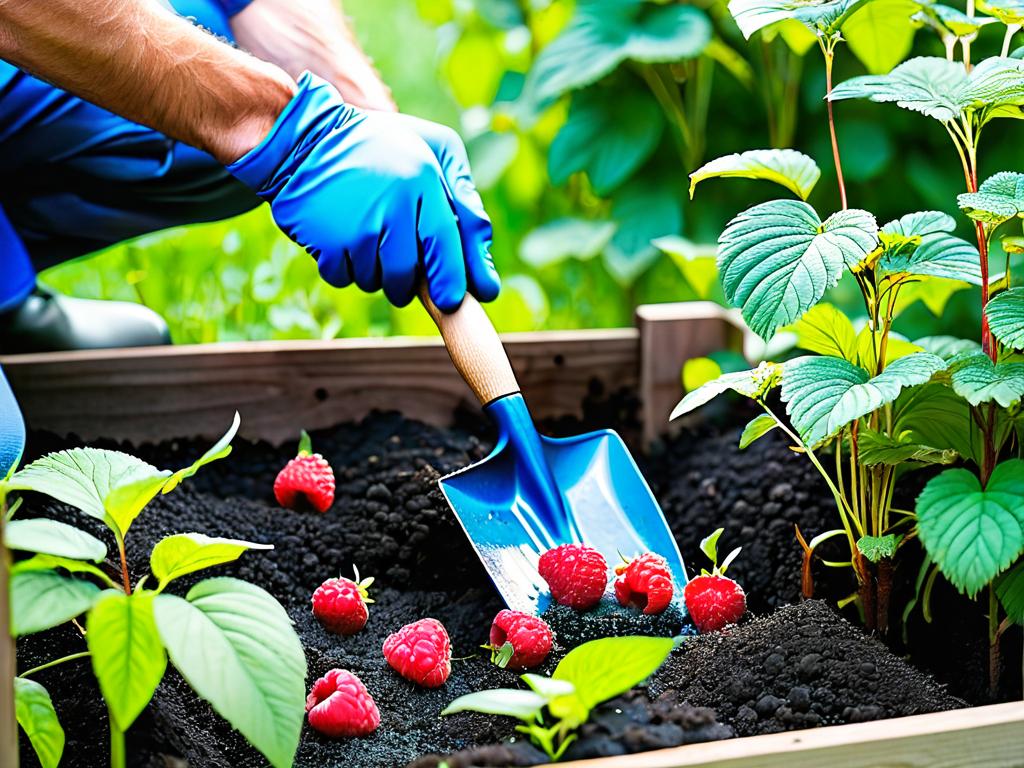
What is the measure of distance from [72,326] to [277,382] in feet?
1.27

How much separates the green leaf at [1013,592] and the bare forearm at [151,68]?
91 cm

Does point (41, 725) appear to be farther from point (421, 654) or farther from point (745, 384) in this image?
point (745, 384)

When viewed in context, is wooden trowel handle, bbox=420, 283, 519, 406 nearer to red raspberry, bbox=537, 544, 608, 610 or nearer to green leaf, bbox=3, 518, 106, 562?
red raspberry, bbox=537, 544, 608, 610

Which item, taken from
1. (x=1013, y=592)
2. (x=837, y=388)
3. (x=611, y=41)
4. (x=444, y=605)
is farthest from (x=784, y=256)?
(x=611, y=41)

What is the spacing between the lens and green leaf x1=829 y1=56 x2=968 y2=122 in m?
→ 0.97

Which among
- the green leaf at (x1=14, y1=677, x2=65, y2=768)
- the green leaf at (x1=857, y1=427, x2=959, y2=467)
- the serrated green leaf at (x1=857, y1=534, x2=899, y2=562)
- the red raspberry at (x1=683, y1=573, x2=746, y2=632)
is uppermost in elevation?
the green leaf at (x1=857, y1=427, x2=959, y2=467)

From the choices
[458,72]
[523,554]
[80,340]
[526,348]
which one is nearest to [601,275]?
[458,72]

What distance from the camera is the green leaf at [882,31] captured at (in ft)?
3.83

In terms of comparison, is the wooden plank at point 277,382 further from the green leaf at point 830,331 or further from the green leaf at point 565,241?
the green leaf at point 565,241

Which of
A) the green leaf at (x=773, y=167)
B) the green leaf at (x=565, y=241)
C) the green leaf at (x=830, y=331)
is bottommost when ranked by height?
the green leaf at (x=565, y=241)

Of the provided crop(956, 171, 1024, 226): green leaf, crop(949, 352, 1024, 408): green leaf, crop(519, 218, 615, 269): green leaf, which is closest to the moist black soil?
crop(949, 352, 1024, 408): green leaf

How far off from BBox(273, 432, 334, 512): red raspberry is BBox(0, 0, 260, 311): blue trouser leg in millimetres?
546

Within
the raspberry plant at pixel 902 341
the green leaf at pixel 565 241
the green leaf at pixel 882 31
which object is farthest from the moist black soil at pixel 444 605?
the green leaf at pixel 565 241

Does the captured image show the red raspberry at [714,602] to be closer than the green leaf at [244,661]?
No
